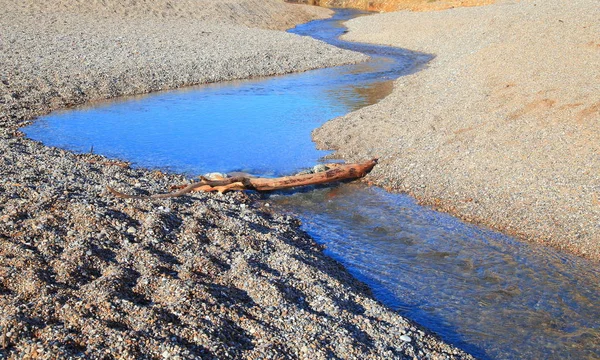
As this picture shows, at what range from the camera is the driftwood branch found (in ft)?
37.0

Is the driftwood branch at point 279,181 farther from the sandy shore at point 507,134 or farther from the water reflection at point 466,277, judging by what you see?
the water reflection at point 466,277

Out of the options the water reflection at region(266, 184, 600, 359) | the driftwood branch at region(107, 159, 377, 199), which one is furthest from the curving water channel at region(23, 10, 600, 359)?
the driftwood branch at region(107, 159, 377, 199)

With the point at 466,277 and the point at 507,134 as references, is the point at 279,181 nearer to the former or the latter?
the point at 466,277

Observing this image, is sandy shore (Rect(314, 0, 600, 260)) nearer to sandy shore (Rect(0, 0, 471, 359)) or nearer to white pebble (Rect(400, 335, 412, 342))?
sandy shore (Rect(0, 0, 471, 359))

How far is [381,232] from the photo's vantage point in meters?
10.0

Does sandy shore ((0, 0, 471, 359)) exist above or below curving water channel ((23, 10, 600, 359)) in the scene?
above

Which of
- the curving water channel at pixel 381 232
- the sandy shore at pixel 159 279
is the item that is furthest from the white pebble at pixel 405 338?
the curving water channel at pixel 381 232

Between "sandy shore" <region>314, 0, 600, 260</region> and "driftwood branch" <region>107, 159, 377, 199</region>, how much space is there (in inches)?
20.0

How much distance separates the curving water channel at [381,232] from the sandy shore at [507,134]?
718mm

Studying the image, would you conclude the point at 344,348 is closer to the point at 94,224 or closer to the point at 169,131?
the point at 94,224

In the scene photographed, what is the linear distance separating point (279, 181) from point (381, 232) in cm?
274

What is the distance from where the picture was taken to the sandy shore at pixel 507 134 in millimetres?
10484

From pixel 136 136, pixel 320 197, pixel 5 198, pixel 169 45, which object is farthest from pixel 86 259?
pixel 169 45

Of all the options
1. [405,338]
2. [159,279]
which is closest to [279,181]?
[159,279]
